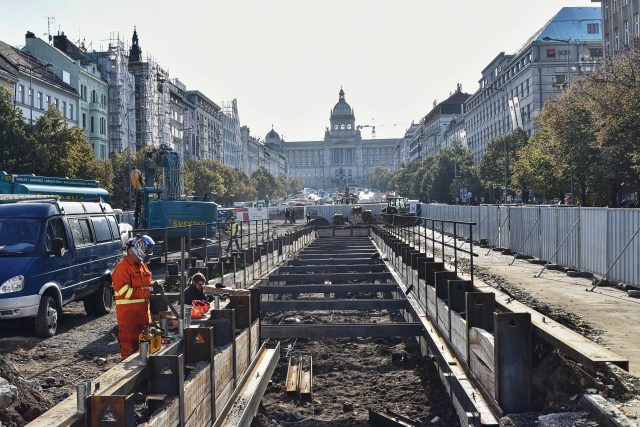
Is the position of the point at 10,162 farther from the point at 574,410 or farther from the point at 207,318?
the point at 574,410

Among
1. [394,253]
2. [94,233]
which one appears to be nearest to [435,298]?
[94,233]

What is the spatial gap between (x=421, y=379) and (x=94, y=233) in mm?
7972

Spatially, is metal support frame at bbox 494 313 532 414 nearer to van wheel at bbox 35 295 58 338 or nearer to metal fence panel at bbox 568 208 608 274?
van wheel at bbox 35 295 58 338

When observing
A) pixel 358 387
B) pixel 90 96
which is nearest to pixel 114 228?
pixel 358 387

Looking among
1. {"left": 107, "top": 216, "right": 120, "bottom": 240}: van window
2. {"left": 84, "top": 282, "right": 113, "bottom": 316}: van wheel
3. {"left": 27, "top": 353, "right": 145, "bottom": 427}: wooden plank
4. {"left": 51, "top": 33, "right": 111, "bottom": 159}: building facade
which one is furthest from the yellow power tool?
{"left": 51, "top": 33, "right": 111, "bottom": 159}: building facade

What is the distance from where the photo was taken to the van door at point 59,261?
12.8 meters

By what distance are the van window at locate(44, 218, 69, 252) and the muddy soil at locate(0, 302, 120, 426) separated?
1.53 metres

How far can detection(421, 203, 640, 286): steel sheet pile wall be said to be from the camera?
1655cm

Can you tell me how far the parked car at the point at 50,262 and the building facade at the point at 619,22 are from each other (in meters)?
52.4

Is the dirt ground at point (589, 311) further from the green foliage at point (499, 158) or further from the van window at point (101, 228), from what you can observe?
the green foliage at point (499, 158)

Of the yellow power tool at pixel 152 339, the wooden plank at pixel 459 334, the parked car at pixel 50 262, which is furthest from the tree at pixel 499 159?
the yellow power tool at pixel 152 339

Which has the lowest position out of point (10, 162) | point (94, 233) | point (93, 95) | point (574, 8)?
point (94, 233)

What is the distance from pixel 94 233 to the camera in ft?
50.0

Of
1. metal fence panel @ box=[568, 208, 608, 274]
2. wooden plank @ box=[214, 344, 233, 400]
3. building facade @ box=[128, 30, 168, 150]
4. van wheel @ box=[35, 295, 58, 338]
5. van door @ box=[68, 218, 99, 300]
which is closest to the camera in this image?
wooden plank @ box=[214, 344, 233, 400]
